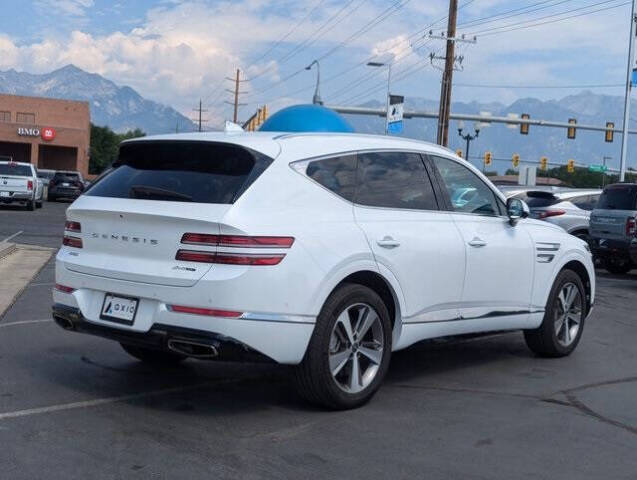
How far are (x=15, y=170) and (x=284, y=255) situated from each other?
28768 mm

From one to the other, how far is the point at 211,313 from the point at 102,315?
3.04ft

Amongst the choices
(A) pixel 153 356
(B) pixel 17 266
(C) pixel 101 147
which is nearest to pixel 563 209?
(B) pixel 17 266

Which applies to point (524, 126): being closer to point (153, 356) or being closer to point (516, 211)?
point (516, 211)

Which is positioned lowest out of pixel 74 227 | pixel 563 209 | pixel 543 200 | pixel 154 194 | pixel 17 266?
pixel 17 266

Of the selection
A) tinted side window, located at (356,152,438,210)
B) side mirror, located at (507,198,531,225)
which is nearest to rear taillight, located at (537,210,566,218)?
side mirror, located at (507,198,531,225)

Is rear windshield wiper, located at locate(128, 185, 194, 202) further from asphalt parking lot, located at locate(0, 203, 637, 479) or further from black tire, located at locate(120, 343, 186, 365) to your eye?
black tire, located at locate(120, 343, 186, 365)

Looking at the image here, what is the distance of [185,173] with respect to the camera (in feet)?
18.6

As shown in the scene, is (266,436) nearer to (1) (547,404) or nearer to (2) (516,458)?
(2) (516,458)

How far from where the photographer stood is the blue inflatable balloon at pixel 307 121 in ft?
29.6

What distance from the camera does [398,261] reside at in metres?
6.04

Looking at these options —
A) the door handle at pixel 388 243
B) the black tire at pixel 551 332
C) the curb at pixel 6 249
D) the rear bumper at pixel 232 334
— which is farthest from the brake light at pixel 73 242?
the curb at pixel 6 249

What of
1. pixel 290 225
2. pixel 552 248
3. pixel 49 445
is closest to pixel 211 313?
pixel 290 225

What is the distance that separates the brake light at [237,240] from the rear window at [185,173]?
243 mm

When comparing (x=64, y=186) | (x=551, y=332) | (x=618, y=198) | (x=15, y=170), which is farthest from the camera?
(x=64, y=186)
